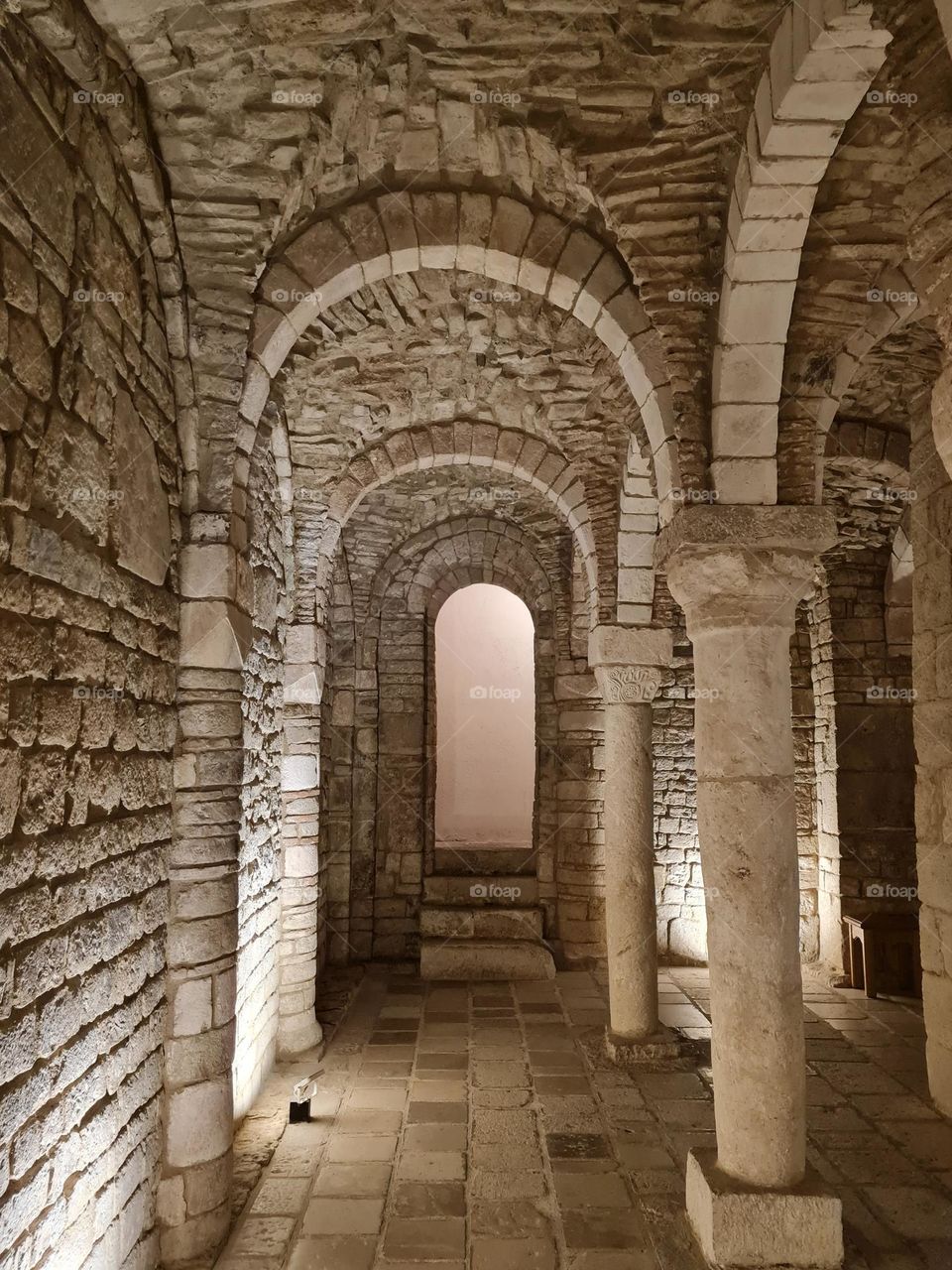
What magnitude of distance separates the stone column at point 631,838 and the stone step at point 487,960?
2.18m

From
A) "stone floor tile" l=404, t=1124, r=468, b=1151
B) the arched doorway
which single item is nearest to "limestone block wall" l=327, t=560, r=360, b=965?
the arched doorway

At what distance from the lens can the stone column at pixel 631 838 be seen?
586 cm

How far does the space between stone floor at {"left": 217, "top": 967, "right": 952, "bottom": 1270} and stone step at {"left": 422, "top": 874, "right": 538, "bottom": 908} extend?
2.17m

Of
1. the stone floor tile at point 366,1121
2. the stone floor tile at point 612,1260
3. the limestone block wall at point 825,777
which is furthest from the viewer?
the limestone block wall at point 825,777

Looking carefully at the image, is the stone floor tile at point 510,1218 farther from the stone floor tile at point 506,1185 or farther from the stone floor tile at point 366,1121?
the stone floor tile at point 366,1121

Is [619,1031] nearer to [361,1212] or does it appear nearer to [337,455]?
[361,1212]

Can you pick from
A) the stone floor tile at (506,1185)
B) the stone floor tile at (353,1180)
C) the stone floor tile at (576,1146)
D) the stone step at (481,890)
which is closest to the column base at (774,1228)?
the stone floor tile at (506,1185)

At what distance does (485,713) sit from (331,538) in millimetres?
6014

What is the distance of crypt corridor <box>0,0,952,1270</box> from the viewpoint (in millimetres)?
2561

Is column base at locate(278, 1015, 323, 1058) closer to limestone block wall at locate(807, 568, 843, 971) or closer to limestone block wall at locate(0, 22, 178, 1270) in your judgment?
limestone block wall at locate(0, 22, 178, 1270)

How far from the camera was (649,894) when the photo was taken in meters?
5.96

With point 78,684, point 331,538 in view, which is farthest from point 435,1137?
point 331,538

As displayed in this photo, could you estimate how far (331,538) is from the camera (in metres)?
6.61

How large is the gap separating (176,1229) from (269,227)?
422 cm
